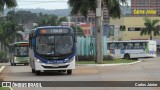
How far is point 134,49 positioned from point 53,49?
36954 millimetres

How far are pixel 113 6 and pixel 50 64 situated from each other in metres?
23.2

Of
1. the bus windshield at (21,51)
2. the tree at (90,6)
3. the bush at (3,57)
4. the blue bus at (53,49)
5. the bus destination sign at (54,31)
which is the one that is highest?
the tree at (90,6)

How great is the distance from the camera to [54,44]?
1104 inches

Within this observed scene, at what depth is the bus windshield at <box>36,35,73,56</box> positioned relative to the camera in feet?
91.5

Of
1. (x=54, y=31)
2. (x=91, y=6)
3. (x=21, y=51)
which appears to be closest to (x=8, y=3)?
(x=91, y=6)

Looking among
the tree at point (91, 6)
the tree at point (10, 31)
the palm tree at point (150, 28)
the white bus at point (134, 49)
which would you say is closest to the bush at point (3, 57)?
the tree at point (10, 31)

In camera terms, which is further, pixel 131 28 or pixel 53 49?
pixel 131 28

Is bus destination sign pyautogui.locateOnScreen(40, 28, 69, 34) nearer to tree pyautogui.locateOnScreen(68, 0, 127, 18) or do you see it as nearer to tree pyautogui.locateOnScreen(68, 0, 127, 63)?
tree pyautogui.locateOnScreen(68, 0, 127, 63)

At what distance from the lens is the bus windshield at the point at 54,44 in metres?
27.9

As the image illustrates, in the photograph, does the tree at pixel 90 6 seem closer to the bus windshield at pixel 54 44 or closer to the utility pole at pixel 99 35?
the utility pole at pixel 99 35

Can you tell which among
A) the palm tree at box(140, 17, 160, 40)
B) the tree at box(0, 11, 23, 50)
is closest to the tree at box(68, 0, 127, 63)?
the tree at box(0, 11, 23, 50)

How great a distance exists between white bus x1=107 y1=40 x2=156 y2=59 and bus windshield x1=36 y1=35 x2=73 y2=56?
35920mm

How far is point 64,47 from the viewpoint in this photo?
2798cm

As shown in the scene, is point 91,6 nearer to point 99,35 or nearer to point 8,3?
point 99,35
